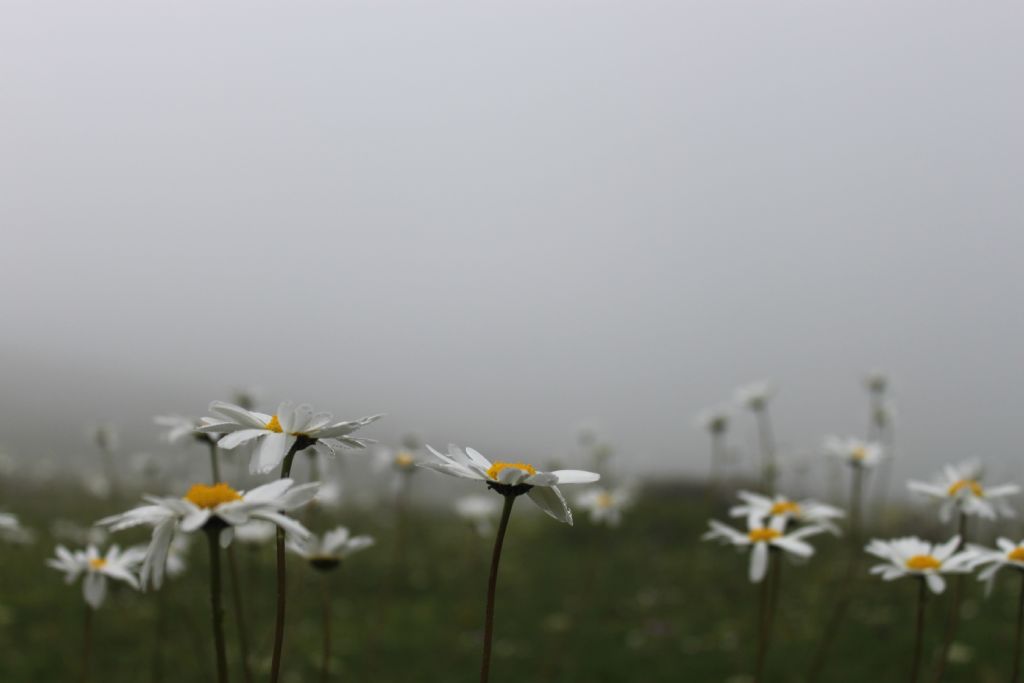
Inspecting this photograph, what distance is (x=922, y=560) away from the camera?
196cm

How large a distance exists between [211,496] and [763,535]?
1573 mm

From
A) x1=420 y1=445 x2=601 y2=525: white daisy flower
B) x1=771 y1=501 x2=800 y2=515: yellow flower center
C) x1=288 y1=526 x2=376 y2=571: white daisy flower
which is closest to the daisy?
x1=420 y1=445 x2=601 y2=525: white daisy flower

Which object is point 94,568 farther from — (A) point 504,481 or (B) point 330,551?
(A) point 504,481

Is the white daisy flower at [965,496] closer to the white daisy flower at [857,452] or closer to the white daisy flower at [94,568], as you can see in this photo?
the white daisy flower at [857,452]

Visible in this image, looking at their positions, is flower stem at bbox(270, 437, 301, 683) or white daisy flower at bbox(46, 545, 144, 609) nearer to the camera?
flower stem at bbox(270, 437, 301, 683)

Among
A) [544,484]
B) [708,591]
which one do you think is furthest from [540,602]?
[544,484]

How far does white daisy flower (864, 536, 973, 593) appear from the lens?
1883 mm

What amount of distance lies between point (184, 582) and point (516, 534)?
4925 mm

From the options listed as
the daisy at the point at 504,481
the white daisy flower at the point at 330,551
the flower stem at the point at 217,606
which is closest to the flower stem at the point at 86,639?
the white daisy flower at the point at 330,551

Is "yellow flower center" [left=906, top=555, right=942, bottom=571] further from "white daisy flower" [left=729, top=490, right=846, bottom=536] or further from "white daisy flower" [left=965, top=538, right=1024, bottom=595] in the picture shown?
"white daisy flower" [left=729, top=490, right=846, bottom=536]

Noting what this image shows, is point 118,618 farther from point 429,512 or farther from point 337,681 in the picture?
point 429,512

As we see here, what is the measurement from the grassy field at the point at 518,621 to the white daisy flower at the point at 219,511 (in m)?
1.70

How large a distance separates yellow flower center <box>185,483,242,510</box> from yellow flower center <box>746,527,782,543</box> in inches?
58.9

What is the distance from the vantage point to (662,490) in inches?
514
